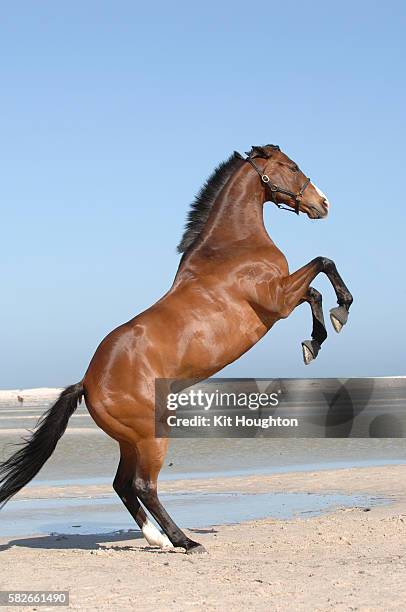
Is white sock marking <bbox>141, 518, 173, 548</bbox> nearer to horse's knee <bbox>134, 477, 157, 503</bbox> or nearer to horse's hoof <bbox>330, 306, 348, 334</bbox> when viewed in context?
horse's knee <bbox>134, 477, 157, 503</bbox>

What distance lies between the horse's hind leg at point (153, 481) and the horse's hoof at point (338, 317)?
5.82 feet

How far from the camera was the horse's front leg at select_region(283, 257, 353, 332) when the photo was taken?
8484 mm

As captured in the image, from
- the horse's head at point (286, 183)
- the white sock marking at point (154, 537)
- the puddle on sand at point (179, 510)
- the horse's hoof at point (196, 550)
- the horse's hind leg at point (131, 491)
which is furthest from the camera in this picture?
the puddle on sand at point (179, 510)

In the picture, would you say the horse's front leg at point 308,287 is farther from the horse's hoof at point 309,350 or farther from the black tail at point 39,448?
the black tail at point 39,448

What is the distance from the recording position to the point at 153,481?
8102 mm

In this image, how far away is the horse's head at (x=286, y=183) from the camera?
898 cm

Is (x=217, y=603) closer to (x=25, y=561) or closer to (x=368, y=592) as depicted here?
(x=368, y=592)

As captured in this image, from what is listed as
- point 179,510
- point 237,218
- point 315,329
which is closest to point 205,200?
point 237,218

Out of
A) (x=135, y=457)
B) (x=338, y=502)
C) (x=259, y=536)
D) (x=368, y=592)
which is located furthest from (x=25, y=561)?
(x=338, y=502)

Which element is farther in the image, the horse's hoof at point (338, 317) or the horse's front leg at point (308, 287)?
the horse's hoof at point (338, 317)

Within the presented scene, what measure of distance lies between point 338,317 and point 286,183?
129cm
